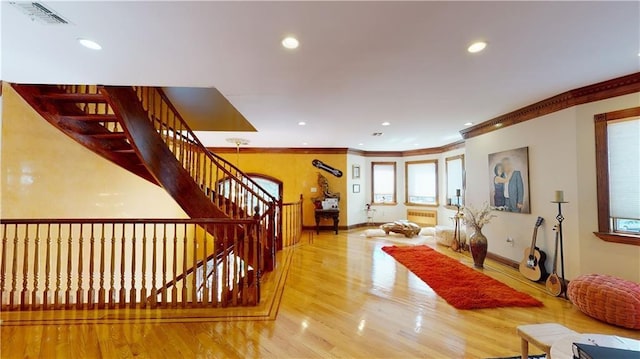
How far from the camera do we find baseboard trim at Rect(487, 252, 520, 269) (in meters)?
4.14

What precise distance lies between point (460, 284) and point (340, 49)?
3344 millimetres

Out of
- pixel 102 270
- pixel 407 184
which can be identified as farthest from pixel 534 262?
pixel 102 270

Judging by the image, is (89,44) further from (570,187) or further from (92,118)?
(570,187)

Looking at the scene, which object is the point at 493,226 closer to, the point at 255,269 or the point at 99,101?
the point at 255,269

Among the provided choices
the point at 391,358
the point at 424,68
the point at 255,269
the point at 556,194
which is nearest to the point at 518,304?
the point at 556,194

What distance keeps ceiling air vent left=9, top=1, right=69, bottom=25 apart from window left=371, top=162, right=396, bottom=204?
24.7ft

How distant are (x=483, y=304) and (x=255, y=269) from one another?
2.60 metres

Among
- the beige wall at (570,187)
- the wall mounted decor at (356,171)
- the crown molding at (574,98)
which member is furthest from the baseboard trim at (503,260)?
the wall mounted decor at (356,171)

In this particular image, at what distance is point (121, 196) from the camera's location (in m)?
4.14

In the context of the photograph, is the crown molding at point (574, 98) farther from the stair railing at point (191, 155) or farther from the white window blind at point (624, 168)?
the stair railing at point (191, 155)

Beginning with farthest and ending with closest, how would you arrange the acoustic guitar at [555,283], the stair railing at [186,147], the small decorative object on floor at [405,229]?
the small decorative object on floor at [405,229] → the stair railing at [186,147] → the acoustic guitar at [555,283]

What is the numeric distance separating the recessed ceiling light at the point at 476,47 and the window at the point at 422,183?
584 cm

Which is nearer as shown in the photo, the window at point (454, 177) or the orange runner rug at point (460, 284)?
the orange runner rug at point (460, 284)

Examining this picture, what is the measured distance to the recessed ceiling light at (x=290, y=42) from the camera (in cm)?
204
